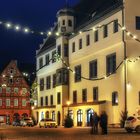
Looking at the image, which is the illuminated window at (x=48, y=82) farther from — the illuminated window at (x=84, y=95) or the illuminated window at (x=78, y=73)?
the illuminated window at (x=84, y=95)

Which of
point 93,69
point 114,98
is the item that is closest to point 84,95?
point 93,69

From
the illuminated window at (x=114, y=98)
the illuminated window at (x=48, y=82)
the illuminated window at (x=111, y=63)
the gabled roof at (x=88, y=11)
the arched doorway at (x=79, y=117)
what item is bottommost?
the arched doorway at (x=79, y=117)

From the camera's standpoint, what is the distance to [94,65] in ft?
196

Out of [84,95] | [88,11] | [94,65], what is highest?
[88,11]

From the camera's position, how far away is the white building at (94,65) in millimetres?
51906

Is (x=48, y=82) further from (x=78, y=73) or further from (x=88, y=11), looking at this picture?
(x=88, y=11)

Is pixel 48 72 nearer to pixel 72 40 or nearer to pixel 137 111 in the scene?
pixel 72 40

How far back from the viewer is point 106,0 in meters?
62.2

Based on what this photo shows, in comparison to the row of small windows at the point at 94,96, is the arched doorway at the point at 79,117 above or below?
below

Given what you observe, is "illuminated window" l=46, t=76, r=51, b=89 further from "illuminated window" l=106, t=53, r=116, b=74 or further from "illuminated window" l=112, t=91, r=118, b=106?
"illuminated window" l=112, t=91, r=118, b=106

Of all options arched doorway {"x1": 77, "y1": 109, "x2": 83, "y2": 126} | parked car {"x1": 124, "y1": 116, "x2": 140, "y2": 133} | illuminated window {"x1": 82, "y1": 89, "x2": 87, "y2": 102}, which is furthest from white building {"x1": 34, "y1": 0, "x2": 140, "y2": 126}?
parked car {"x1": 124, "y1": 116, "x2": 140, "y2": 133}

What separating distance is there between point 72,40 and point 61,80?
253 inches

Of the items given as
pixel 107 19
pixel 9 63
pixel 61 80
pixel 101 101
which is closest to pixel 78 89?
pixel 61 80

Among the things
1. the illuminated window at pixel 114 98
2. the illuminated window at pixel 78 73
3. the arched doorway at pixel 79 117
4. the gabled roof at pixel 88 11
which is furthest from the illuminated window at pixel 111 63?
the arched doorway at pixel 79 117
